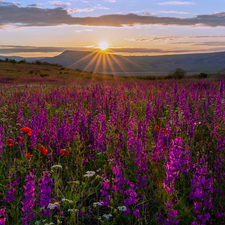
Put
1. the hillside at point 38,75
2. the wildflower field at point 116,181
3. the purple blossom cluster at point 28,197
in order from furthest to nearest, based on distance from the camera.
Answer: the hillside at point 38,75 < the wildflower field at point 116,181 < the purple blossom cluster at point 28,197

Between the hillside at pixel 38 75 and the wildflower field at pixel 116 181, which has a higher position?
the hillside at pixel 38 75

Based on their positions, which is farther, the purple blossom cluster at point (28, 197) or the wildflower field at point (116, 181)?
the wildflower field at point (116, 181)

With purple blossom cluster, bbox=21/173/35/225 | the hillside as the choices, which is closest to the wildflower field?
purple blossom cluster, bbox=21/173/35/225

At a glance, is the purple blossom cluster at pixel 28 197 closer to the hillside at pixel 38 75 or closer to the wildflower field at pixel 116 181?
the wildflower field at pixel 116 181

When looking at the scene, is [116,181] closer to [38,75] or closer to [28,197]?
[28,197]

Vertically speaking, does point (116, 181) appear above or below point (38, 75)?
below

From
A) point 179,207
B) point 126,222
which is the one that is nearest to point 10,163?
point 126,222

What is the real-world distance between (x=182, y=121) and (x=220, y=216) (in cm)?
228

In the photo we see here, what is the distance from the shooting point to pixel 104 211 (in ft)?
8.70

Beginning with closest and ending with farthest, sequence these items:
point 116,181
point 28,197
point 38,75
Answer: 1. point 28,197
2. point 116,181
3. point 38,75

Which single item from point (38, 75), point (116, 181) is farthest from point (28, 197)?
point (38, 75)

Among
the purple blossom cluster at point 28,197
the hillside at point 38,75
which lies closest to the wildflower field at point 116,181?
the purple blossom cluster at point 28,197

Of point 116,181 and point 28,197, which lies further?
point 116,181

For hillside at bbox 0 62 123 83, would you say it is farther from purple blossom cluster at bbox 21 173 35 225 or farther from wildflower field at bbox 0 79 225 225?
purple blossom cluster at bbox 21 173 35 225
